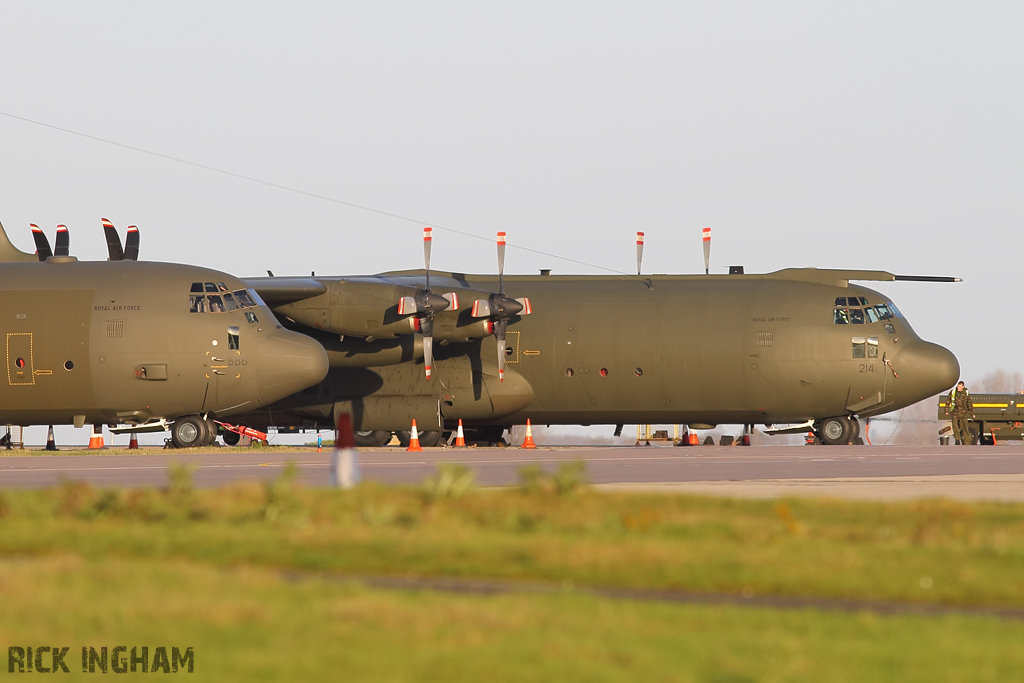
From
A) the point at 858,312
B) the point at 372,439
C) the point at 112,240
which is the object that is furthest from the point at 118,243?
the point at 858,312

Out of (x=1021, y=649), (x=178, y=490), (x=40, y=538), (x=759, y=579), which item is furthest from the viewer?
(x=178, y=490)

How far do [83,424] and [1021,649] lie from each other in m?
33.7

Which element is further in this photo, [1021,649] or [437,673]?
[1021,649]

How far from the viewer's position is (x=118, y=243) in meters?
42.8

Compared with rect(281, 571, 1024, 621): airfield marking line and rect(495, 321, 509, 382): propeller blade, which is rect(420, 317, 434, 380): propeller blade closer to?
rect(495, 321, 509, 382): propeller blade

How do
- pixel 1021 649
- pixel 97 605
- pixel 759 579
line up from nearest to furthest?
pixel 1021 649 → pixel 97 605 → pixel 759 579

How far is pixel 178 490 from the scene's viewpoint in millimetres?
12617

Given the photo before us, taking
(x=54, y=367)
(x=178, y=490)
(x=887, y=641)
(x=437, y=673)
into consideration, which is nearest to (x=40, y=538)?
(x=178, y=490)

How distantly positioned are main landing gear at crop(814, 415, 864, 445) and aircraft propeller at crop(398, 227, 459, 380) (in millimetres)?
12260

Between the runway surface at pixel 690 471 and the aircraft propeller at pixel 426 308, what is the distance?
24.7 ft

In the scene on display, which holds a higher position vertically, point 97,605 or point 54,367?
point 54,367

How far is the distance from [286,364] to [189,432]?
3.57 m

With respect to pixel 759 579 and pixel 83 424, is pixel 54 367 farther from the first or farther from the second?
pixel 759 579

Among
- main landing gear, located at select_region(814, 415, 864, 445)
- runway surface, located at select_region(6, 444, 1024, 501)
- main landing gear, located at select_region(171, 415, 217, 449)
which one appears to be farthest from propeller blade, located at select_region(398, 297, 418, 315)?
main landing gear, located at select_region(814, 415, 864, 445)
